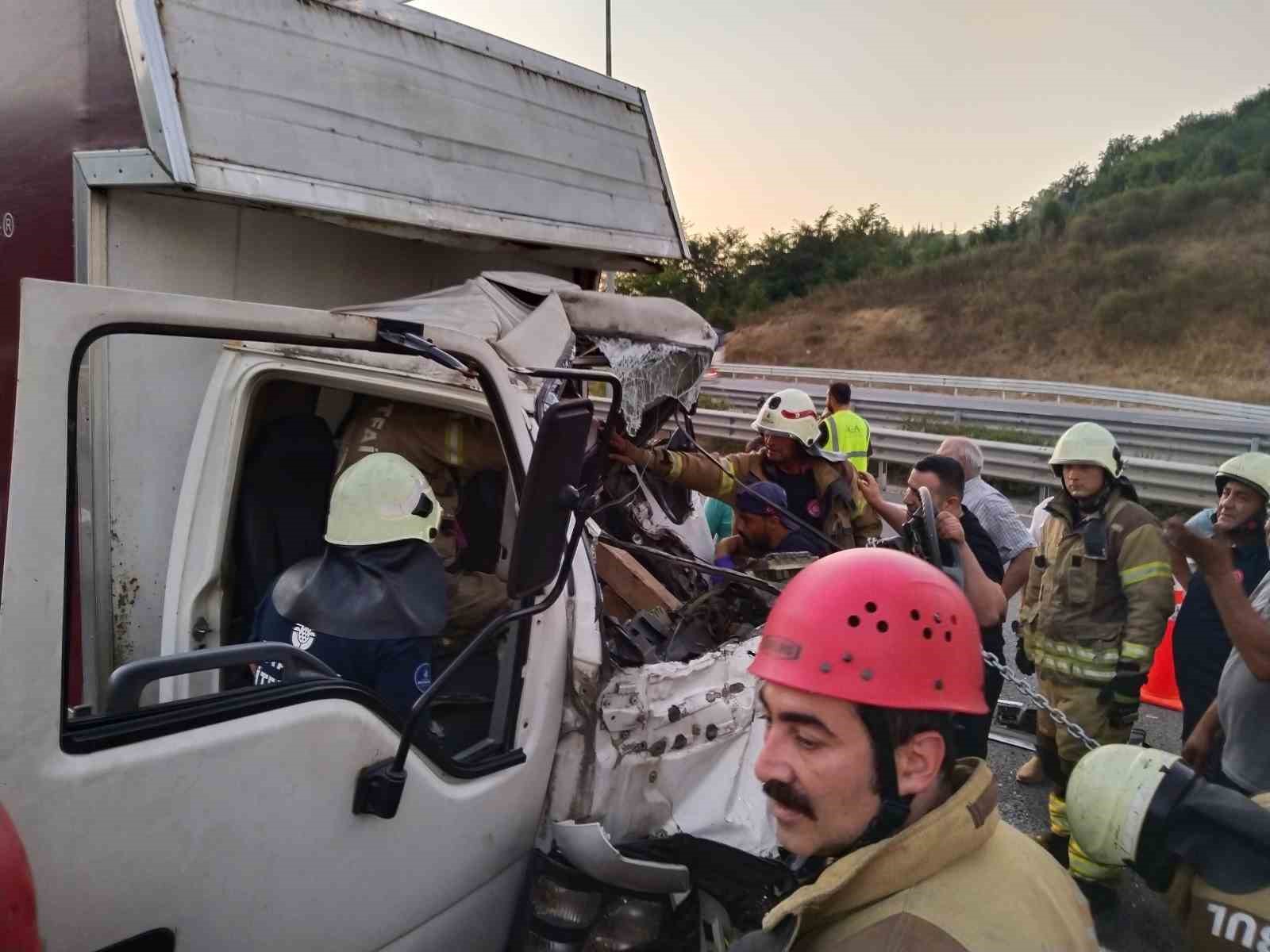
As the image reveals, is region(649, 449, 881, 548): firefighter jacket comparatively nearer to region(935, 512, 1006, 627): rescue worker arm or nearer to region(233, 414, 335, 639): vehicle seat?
region(935, 512, 1006, 627): rescue worker arm

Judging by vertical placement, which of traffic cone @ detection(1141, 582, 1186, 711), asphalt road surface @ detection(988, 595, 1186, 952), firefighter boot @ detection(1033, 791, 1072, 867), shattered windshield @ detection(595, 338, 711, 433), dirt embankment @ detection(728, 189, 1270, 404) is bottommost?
asphalt road surface @ detection(988, 595, 1186, 952)

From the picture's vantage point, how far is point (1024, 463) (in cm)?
1198

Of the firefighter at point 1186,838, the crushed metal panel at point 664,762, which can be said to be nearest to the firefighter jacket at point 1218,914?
the firefighter at point 1186,838

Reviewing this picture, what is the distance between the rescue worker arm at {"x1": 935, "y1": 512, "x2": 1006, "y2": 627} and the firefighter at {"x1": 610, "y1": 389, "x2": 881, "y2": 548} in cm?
73

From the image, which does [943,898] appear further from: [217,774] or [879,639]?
[217,774]

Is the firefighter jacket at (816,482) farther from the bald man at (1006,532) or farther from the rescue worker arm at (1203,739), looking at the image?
the rescue worker arm at (1203,739)

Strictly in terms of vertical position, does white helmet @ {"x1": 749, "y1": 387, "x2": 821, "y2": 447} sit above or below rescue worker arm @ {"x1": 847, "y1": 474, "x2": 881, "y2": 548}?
above

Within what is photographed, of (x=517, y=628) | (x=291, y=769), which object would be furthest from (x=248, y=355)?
(x=291, y=769)

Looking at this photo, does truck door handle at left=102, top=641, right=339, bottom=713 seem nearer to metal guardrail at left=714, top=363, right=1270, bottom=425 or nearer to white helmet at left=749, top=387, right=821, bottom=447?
white helmet at left=749, top=387, right=821, bottom=447

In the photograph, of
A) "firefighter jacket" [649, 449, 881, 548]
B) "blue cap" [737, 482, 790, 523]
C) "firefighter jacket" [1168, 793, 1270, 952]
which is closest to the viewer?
"firefighter jacket" [1168, 793, 1270, 952]

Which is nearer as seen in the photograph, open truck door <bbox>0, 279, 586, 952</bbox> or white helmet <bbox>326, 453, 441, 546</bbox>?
open truck door <bbox>0, 279, 586, 952</bbox>

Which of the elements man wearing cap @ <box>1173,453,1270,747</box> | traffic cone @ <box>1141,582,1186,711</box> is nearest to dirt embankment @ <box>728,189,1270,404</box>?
traffic cone @ <box>1141,582,1186,711</box>

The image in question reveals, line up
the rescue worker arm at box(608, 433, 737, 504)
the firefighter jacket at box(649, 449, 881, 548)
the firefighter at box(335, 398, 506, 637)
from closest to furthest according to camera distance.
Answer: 1. the firefighter at box(335, 398, 506, 637)
2. the rescue worker arm at box(608, 433, 737, 504)
3. the firefighter jacket at box(649, 449, 881, 548)

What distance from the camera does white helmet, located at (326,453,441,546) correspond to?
2301 mm
